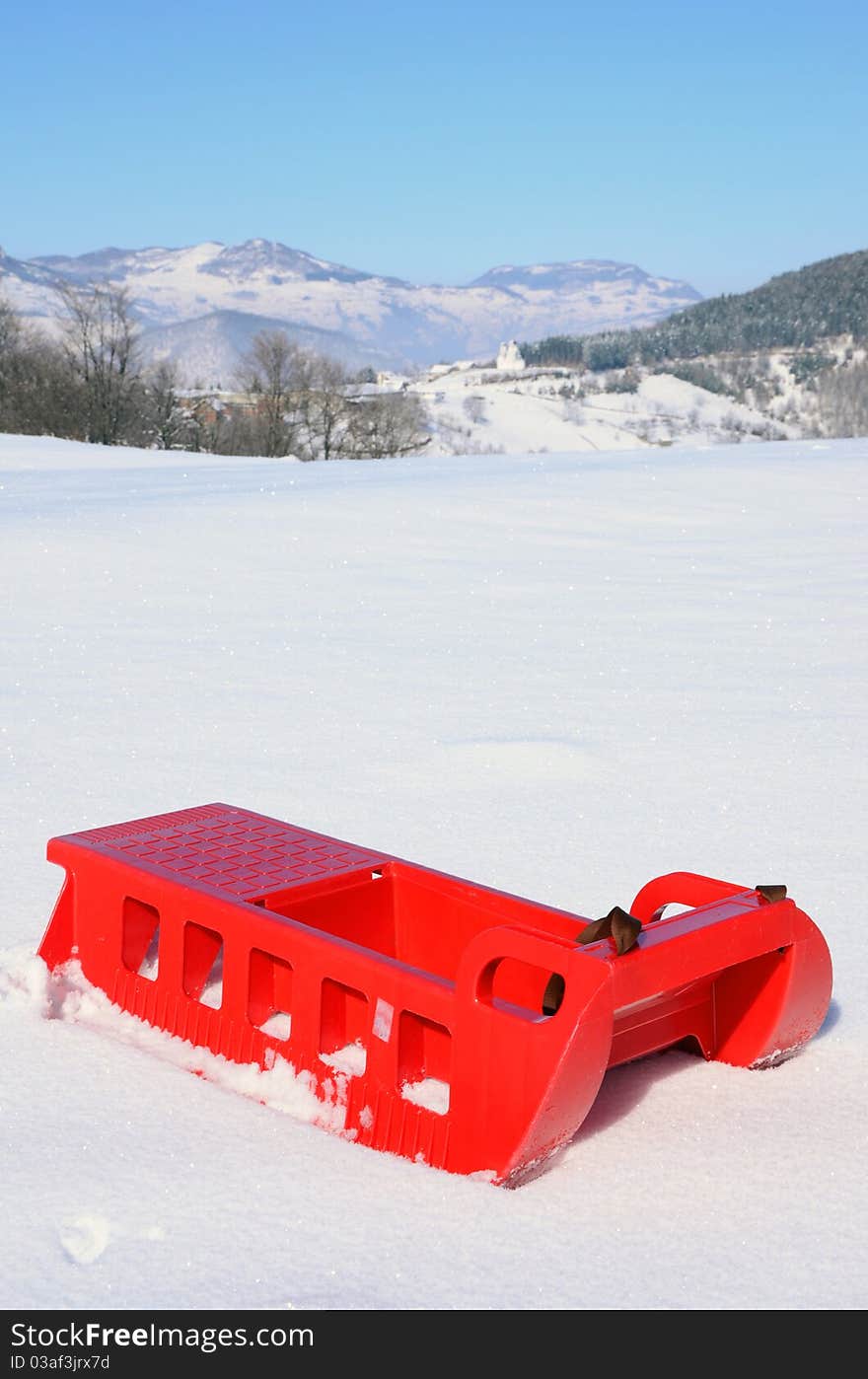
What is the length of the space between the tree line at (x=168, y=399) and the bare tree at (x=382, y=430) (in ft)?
0.12

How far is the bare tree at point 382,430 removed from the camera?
47.8 m

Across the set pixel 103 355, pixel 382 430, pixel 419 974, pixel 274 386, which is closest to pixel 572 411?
pixel 382 430

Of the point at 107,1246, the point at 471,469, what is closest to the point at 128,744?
the point at 107,1246

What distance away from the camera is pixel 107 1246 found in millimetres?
1600

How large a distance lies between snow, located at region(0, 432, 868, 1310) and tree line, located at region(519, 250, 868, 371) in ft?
248

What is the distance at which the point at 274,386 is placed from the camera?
47281 millimetres

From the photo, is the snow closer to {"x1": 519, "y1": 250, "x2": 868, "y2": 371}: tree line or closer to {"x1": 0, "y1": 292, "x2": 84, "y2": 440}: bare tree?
{"x1": 0, "y1": 292, "x2": 84, "y2": 440}: bare tree

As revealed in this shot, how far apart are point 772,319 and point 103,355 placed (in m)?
53.8

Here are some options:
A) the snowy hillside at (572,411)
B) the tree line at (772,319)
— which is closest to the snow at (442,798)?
the snowy hillside at (572,411)

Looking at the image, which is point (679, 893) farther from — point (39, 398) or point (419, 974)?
point (39, 398)

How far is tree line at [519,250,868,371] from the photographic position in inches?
3068

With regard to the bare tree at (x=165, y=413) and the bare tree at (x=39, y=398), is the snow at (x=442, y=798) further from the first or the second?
the bare tree at (x=165, y=413)

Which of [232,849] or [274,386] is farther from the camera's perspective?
[274,386]
